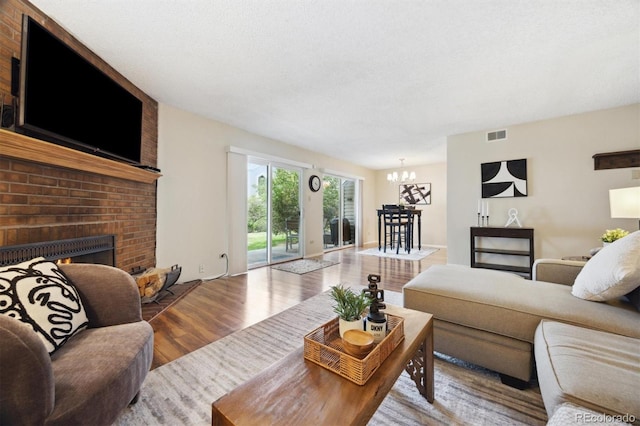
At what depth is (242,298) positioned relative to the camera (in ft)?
9.24

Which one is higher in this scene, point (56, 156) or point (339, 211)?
point (56, 156)

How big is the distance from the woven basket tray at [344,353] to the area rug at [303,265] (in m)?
2.84

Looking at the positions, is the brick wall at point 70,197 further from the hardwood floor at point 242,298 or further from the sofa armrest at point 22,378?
the sofa armrest at point 22,378

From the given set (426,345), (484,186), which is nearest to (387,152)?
(484,186)

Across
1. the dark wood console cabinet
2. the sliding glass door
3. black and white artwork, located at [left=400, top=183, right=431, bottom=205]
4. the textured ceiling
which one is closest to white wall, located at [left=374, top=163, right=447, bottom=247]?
black and white artwork, located at [left=400, top=183, right=431, bottom=205]

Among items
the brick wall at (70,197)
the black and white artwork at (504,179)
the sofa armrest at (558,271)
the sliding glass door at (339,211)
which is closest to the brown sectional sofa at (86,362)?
the brick wall at (70,197)

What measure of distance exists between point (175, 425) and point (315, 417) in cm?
89

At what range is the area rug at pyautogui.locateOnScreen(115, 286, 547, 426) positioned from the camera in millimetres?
1192

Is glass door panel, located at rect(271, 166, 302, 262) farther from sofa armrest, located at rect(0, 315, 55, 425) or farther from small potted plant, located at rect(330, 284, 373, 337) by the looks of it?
sofa armrest, located at rect(0, 315, 55, 425)

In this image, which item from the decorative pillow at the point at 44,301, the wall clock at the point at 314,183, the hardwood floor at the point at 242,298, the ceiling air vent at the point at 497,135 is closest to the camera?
the decorative pillow at the point at 44,301

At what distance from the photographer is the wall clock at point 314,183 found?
5.38 meters

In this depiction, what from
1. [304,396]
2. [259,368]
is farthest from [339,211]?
[304,396]

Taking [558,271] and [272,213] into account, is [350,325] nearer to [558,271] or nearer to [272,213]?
[558,271]

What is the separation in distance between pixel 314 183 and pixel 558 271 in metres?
4.20
